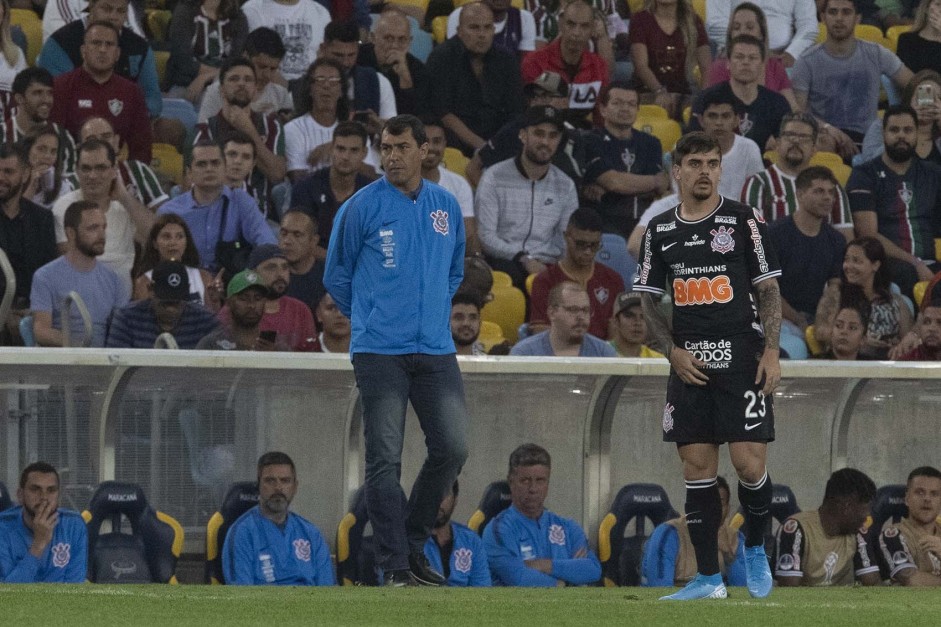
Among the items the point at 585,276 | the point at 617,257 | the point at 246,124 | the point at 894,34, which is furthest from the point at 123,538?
the point at 894,34

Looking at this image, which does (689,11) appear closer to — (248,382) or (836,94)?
(836,94)

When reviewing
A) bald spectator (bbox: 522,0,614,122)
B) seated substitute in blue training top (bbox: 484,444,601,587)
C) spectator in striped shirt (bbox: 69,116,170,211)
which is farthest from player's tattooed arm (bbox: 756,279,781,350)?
bald spectator (bbox: 522,0,614,122)

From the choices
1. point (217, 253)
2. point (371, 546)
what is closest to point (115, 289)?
point (217, 253)

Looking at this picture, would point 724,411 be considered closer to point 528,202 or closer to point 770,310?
point 770,310

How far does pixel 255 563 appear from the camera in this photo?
9562mm

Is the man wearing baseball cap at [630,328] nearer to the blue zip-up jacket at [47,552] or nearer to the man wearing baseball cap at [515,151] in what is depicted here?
the man wearing baseball cap at [515,151]

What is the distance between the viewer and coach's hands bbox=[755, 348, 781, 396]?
6.98 metres

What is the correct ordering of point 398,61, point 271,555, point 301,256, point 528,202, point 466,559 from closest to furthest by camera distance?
point 271,555
point 466,559
point 301,256
point 528,202
point 398,61

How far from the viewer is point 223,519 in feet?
31.9

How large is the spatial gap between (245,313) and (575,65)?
17.0 ft

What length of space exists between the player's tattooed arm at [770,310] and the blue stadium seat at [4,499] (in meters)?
4.74

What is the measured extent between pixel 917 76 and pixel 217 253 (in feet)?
21.7

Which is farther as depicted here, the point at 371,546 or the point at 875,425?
the point at 875,425

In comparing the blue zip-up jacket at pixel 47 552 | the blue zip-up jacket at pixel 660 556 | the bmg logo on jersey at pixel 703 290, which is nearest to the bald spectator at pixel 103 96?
the blue zip-up jacket at pixel 47 552
